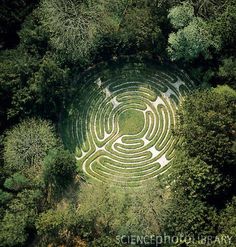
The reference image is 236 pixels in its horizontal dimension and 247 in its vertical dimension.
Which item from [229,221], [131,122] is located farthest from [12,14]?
[229,221]

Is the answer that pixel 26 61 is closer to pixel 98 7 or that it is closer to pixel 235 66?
pixel 98 7

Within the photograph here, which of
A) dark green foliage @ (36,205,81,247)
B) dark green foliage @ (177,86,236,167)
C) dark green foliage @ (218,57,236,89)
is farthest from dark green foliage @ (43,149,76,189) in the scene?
dark green foliage @ (218,57,236,89)

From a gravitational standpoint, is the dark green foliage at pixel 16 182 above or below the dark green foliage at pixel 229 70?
→ above

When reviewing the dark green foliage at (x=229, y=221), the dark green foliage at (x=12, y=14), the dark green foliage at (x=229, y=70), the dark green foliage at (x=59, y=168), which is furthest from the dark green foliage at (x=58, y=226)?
the dark green foliage at (x=229, y=70)

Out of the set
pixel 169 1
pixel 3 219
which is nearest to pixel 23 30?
pixel 169 1

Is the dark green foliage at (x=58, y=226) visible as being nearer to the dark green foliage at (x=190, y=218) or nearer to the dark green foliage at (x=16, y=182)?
the dark green foliage at (x=16, y=182)

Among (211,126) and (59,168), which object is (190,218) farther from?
(59,168)
